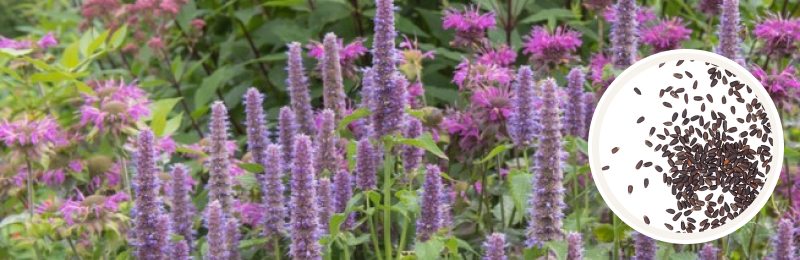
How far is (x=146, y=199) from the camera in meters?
2.62

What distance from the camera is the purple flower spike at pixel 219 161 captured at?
270cm

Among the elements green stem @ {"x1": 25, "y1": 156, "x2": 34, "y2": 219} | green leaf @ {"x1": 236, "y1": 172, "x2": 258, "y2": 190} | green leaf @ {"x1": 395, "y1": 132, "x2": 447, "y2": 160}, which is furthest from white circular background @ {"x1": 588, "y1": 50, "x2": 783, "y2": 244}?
green stem @ {"x1": 25, "y1": 156, "x2": 34, "y2": 219}

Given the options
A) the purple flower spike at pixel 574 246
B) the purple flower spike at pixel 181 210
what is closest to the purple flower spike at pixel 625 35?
the purple flower spike at pixel 574 246

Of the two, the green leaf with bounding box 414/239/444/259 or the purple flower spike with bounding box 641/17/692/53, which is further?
the purple flower spike with bounding box 641/17/692/53

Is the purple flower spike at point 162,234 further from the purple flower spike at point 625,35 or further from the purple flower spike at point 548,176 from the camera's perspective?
the purple flower spike at point 625,35

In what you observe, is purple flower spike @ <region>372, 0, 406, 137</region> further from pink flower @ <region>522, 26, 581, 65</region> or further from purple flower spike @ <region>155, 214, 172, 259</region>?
pink flower @ <region>522, 26, 581, 65</region>

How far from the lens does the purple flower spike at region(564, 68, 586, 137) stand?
2650 millimetres

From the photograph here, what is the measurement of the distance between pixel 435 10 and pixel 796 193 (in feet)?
6.23

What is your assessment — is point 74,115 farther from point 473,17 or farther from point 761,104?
point 761,104

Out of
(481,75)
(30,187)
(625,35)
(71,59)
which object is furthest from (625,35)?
(71,59)

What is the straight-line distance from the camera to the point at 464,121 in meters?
2.96

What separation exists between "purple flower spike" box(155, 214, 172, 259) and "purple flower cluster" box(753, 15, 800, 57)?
1.67 metres

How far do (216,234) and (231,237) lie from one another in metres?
0.23

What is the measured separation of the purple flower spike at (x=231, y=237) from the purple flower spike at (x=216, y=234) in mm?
135
